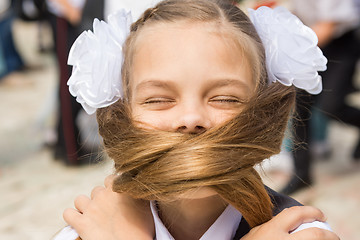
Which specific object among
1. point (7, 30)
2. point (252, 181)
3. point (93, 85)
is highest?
point (93, 85)

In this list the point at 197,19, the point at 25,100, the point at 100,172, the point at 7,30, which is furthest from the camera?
the point at 25,100

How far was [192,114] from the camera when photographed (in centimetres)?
112

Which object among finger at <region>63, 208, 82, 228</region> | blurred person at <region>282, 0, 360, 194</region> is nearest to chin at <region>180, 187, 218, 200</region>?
finger at <region>63, 208, 82, 228</region>

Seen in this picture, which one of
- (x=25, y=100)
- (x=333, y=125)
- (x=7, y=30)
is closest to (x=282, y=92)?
(x=333, y=125)

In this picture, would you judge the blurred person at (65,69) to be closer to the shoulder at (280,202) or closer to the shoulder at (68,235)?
the shoulder at (68,235)

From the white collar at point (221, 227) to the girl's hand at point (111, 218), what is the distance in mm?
33

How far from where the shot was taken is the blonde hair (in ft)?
3.54

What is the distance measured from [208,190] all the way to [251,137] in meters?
0.17

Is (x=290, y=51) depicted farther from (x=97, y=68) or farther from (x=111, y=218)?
(x=111, y=218)

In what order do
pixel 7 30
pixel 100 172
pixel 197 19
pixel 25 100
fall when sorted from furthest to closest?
1. pixel 25 100
2. pixel 7 30
3. pixel 100 172
4. pixel 197 19

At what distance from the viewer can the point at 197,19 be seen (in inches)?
50.0

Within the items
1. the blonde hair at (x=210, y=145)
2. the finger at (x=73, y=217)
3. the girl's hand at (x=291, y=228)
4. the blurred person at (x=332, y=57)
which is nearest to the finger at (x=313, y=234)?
the girl's hand at (x=291, y=228)

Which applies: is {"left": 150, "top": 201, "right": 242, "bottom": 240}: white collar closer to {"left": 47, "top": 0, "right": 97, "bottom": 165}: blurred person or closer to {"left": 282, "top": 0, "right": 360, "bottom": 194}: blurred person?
{"left": 282, "top": 0, "right": 360, "bottom": 194}: blurred person

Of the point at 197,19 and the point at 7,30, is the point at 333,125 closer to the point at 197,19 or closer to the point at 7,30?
→ the point at 7,30
